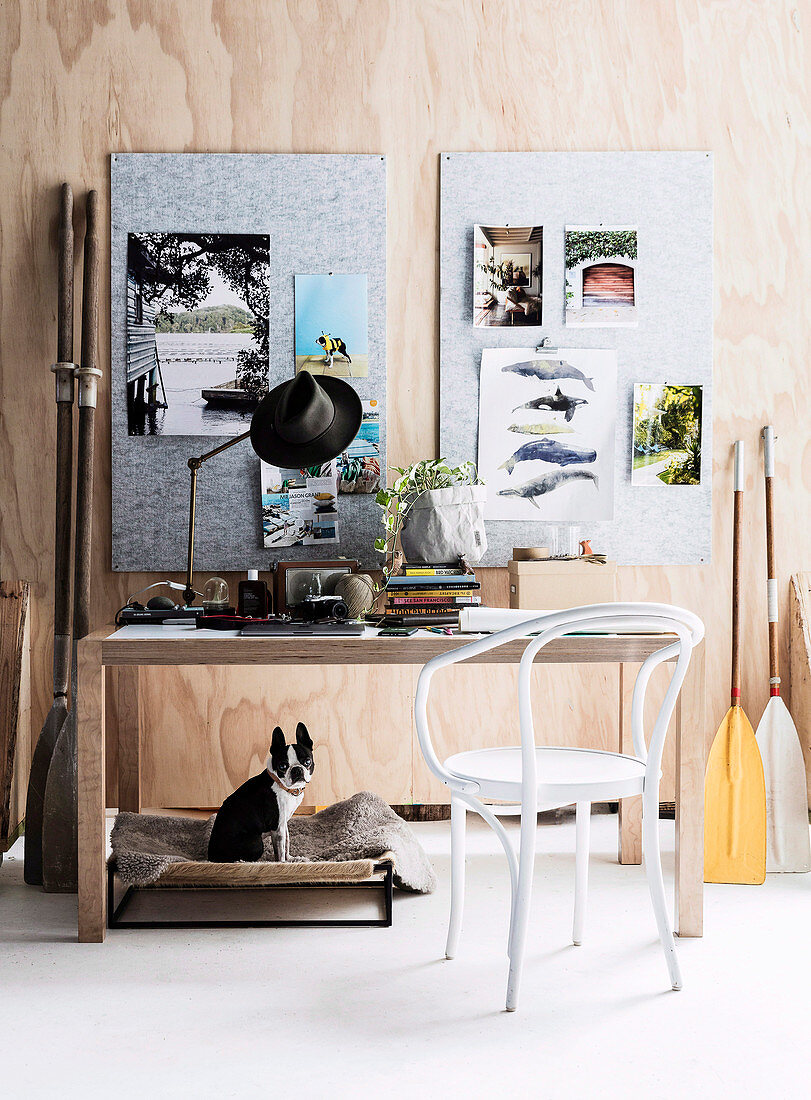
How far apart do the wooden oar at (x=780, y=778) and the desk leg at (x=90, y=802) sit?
1751mm

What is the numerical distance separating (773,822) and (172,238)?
2401mm

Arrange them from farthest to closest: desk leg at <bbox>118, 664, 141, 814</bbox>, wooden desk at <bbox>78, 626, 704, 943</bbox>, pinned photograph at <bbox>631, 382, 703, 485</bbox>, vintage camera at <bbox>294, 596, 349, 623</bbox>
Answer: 1. pinned photograph at <bbox>631, 382, 703, 485</bbox>
2. desk leg at <bbox>118, 664, 141, 814</bbox>
3. vintage camera at <bbox>294, 596, 349, 623</bbox>
4. wooden desk at <bbox>78, 626, 704, 943</bbox>

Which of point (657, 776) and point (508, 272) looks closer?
point (657, 776)

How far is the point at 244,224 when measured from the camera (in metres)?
2.78

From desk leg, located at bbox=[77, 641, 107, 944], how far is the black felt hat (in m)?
0.69

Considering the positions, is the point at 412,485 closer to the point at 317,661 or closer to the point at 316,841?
the point at 317,661

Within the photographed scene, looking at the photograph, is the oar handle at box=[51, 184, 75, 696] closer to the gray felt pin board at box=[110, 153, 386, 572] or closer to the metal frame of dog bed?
the gray felt pin board at box=[110, 153, 386, 572]

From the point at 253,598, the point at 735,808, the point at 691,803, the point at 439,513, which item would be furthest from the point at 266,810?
the point at 735,808

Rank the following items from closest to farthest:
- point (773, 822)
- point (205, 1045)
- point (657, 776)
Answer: point (205, 1045) < point (657, 776) < point (773, 822)

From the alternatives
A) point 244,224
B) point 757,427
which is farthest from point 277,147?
point 757,427

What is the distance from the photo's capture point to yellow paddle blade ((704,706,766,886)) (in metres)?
2.46

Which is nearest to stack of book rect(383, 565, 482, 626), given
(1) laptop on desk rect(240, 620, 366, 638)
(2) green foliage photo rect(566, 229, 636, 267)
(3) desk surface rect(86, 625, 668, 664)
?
(1) laptop on desk rect(240, 620, 366, 638)

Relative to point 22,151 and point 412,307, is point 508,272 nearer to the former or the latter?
point 412,307

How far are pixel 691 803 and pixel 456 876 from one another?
565 millimetres
